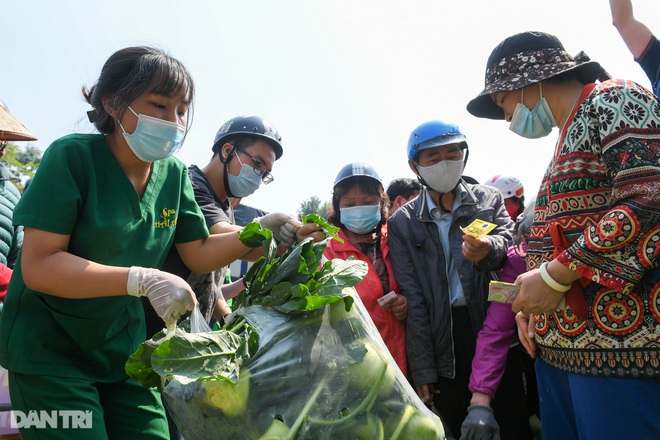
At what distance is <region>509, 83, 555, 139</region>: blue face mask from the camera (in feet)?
7.73

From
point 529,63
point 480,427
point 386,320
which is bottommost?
point 480,427

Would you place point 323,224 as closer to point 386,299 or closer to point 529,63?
point 529,63

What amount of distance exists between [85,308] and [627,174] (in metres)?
1.97

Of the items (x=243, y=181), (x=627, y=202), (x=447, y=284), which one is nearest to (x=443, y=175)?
(x=447, y=284)

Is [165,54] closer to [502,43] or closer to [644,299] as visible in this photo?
[502,43]

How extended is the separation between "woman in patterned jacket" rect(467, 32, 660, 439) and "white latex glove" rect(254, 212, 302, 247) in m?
0.92

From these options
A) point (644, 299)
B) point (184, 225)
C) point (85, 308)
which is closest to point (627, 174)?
point (644, 299)

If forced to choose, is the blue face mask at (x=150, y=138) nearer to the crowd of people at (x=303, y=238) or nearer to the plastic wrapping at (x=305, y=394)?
the crowd of people at (x=303, y=238)

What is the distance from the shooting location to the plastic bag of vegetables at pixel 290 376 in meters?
1.51

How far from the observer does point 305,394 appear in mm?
1553

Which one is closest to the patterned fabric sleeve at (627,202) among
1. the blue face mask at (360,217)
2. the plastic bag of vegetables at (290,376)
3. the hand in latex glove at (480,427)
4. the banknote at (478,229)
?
the banknote at (478,229)

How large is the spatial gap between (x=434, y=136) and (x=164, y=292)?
88.7 inches

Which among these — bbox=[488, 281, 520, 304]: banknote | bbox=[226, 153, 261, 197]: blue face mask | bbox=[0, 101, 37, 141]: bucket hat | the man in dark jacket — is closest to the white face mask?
the man in dark jacket

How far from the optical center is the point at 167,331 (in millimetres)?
1747
